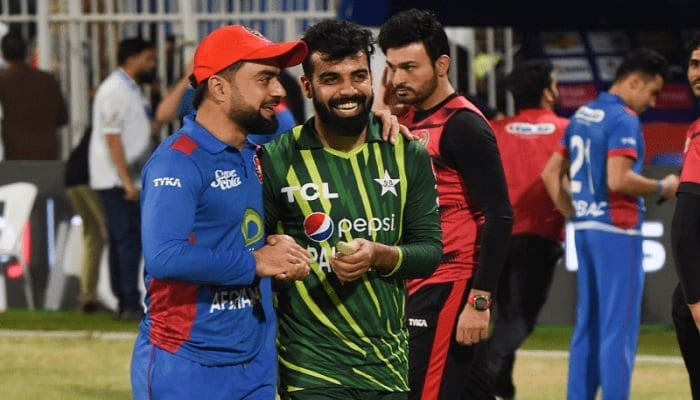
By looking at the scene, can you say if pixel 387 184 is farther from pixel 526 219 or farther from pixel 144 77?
pixel 144 77

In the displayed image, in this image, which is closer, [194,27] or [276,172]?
[276,172]

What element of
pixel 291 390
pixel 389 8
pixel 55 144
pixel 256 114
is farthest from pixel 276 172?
pixel 55 144

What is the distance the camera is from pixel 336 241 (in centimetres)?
484

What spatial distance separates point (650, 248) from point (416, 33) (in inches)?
240

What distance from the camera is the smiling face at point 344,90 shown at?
15.7 feet

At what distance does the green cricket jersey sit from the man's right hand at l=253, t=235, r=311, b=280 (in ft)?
1.02

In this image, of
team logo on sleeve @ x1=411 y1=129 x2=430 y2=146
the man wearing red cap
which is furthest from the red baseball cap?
team logo on sleeve @ x1=411 y1=129 x2=430 y2=146

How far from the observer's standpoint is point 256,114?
15.2 ft

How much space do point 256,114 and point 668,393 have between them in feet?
17.0

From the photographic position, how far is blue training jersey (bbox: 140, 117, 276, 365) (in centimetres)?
438

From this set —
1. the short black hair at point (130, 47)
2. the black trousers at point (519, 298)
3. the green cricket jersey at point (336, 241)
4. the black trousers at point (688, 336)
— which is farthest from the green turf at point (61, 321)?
the green cricket jersey at point (336, 241)

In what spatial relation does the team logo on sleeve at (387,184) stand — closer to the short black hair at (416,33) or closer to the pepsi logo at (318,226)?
the pepsi logo at (318,226)

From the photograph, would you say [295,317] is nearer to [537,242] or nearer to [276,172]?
[276,172]

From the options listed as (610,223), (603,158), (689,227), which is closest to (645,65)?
(603,158)
